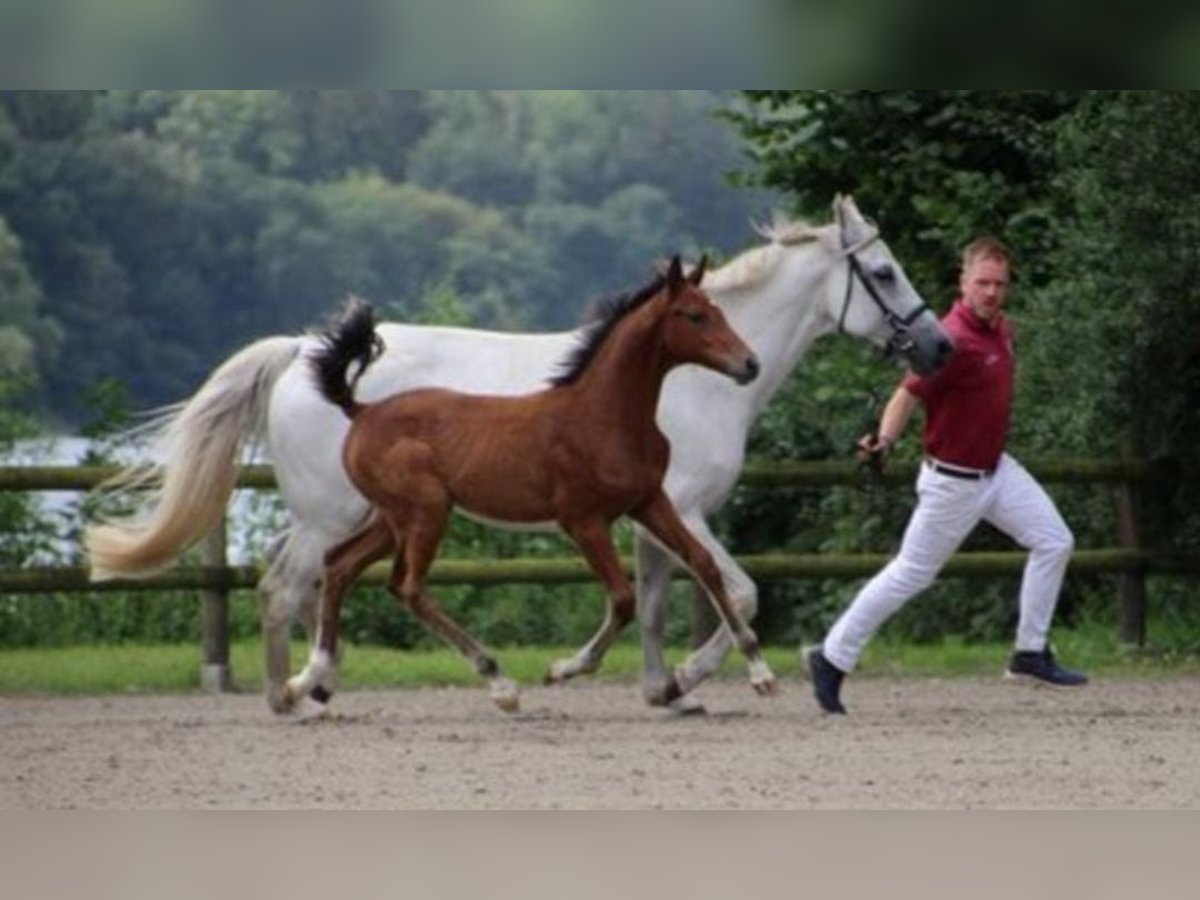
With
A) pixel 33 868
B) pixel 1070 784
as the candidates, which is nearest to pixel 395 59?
pixel 33 868

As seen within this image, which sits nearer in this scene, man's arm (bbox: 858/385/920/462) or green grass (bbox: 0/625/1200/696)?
man's arm (bbox: 858/385/920/462)

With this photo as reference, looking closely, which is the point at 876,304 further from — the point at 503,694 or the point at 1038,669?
the point at 503,694

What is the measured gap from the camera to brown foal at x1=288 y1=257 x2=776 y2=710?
9.17 meters

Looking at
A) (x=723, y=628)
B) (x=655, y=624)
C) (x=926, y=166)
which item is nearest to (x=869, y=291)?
(x=723, y=628)

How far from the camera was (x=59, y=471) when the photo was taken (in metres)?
11.5

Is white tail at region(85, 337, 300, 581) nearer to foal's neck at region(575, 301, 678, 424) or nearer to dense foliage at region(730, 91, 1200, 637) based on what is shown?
foal's neck at region(575, 301, 678, 424)

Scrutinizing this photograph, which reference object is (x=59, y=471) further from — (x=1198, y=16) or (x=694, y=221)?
(x=1198, y=16)

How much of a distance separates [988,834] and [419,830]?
1020 mm

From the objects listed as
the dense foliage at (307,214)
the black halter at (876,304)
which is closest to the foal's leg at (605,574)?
the black halter at (876,304)

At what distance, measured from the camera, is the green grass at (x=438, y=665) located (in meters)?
11.8

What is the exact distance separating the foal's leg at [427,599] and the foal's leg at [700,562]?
69 centimetres

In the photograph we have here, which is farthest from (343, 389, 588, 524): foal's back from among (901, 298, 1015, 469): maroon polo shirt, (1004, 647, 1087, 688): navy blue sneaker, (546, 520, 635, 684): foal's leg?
(1004, 647, 1087, 688): navy blue sneaker

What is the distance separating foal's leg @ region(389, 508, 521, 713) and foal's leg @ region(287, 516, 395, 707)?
22 cm

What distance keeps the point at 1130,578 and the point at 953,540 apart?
3.73 meters
